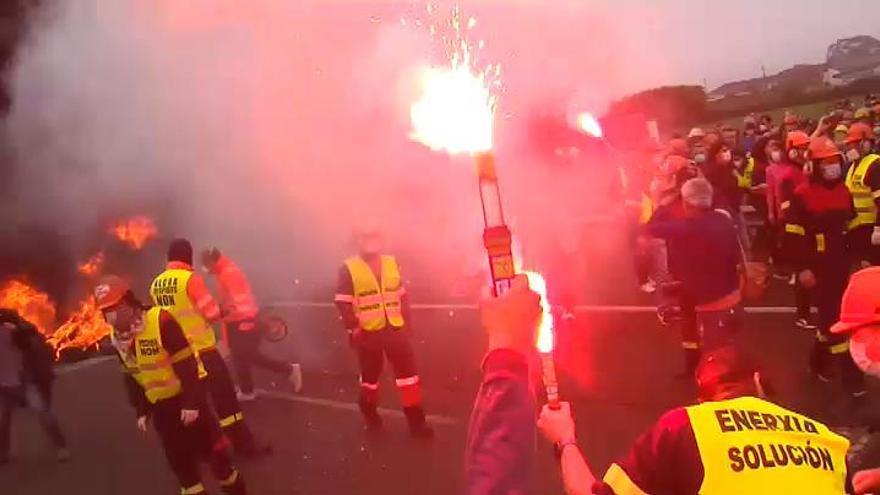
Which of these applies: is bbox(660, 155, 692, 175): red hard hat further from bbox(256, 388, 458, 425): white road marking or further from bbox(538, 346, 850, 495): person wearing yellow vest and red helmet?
bbox(538, 346, 850, 495): person wearing yellow vest and red helmet

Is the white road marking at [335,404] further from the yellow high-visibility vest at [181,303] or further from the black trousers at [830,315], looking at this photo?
the black trousers at [830,315]

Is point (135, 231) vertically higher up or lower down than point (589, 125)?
lower down

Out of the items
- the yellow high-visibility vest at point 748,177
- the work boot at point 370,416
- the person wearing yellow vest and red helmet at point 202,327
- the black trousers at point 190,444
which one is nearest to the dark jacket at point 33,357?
the person wearing yellow vest and red helmet at point 202,327

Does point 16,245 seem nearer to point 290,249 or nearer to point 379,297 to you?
point 290,249

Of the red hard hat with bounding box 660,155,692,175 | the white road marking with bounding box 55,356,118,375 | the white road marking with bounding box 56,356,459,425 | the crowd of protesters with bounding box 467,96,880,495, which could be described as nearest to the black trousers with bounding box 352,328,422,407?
the white road marking with bounding box 56,356,459,425

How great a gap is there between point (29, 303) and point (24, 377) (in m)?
2.32

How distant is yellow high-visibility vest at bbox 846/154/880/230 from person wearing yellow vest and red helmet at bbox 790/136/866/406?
1.39m

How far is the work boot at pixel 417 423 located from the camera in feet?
24.0

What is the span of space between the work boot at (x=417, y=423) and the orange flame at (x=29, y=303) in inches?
195

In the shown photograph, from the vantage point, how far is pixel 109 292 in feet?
19.0

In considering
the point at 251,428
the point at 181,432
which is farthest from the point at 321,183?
the point at 181,432

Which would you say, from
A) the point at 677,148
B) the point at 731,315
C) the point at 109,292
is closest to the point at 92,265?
the point at 109,292

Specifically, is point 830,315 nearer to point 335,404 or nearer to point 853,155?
point 853,155

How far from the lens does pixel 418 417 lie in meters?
7.34
